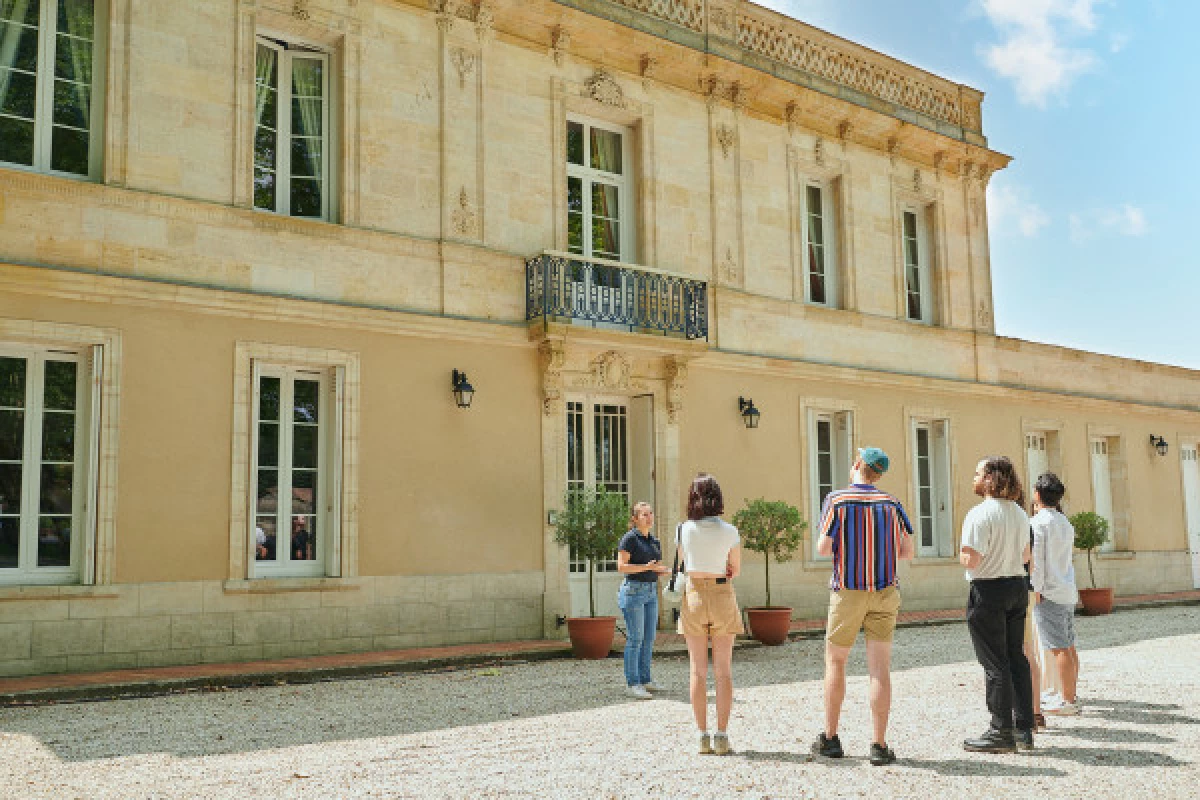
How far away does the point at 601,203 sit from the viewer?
13.3 metres

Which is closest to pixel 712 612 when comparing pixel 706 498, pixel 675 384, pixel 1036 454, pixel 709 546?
pixel 709 546

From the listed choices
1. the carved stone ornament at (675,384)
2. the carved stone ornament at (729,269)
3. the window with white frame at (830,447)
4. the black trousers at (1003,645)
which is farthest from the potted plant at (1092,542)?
the black trousers at (1003,645)

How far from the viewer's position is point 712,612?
5738 millimetres

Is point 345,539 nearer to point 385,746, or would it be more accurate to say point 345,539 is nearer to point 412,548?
point 412,548

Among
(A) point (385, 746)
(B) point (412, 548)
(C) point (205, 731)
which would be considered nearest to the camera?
(A) point (385, 746)

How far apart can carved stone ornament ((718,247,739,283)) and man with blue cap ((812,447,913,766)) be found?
8537 millimetres

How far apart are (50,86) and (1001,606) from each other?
8.91 m

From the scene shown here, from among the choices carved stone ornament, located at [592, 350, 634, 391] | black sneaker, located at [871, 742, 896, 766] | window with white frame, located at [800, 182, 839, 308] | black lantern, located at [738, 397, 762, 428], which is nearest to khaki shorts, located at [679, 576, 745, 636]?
black sneaker, located at [871, 742, 896, 766]

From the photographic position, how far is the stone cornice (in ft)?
44.6

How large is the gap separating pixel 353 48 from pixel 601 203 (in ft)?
11.7

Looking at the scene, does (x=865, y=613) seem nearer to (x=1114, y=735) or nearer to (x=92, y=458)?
(x=1114, y=735)

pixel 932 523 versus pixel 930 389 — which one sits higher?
pixel 930 389

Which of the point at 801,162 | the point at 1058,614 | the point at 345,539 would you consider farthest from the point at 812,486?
the point at 1058,614

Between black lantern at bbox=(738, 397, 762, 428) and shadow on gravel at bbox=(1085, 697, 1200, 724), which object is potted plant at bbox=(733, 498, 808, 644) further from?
shadow on gravel at bbox=(1085, 697, 1200, 724)
